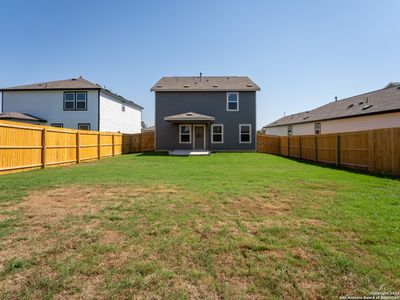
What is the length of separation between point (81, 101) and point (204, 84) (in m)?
11.3

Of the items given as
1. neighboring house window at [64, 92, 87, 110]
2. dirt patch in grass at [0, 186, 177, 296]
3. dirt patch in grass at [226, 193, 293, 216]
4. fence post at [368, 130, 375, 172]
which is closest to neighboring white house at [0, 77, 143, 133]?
neighboring house window at [64, 92, 87, 110]

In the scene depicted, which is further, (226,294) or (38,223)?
(38,223)

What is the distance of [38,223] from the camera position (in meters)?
3.92

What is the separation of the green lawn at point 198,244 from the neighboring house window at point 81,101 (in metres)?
17.1

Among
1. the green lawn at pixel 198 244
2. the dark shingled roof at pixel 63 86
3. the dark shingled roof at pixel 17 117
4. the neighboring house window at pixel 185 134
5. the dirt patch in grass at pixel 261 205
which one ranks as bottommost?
the green lawn at pixel 198 244

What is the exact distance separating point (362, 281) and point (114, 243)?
2932 mm

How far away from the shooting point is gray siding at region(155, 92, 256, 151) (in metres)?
21.6

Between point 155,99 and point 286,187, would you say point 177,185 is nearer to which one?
point 286,187

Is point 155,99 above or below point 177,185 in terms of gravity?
above

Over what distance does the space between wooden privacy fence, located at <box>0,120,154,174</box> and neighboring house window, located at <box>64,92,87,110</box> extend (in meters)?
6.02

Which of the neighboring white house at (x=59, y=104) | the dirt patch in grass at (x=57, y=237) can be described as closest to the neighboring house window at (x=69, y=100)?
the neighboring white house at (x=59, y=104)

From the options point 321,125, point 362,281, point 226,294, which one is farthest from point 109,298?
point 321,125

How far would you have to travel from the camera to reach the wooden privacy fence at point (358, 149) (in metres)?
9.30

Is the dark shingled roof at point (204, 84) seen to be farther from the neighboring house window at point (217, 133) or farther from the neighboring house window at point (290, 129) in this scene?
the neighboring house window at point (290, 129)
